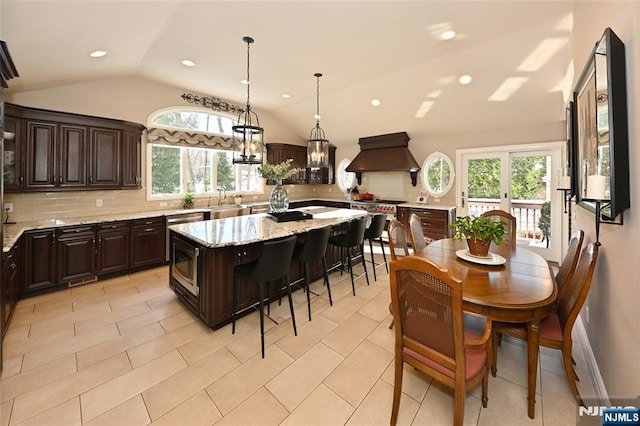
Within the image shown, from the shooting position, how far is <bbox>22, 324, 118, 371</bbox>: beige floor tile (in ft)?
7.09

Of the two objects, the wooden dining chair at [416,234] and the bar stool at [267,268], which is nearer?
the bar stool at [267,268]

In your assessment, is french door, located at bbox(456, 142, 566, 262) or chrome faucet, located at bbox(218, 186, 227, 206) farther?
chrome faucet, located at bbox(218, 186, 227, 206)

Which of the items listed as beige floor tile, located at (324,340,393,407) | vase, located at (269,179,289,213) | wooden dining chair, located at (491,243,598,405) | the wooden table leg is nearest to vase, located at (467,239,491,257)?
wooden dining chair, located at (491,243,598,405)

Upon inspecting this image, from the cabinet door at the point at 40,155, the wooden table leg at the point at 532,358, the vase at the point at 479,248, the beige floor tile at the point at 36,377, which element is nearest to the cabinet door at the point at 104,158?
the cabinet door at the point at 40,155

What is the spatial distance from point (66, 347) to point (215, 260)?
147cm

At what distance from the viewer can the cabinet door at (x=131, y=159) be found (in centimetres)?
429

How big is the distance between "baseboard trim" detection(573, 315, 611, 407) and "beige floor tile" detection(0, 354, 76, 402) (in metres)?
3.83

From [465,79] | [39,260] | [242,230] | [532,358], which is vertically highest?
[465,79]

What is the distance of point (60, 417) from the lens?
165 cm

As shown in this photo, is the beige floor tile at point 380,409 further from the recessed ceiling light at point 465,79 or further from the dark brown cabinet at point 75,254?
the recessed ceiling light at point 465,79

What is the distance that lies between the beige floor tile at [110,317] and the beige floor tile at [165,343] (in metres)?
0.70

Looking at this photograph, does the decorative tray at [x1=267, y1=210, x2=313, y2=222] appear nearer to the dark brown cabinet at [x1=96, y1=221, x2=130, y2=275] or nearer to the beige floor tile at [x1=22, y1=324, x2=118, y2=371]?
the beige floor tile at [x1=22, y1=324, x2=118, y2=371]

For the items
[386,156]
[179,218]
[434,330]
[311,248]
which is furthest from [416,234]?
[179,218]

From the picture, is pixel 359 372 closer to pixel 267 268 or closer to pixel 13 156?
pixel 267 268
